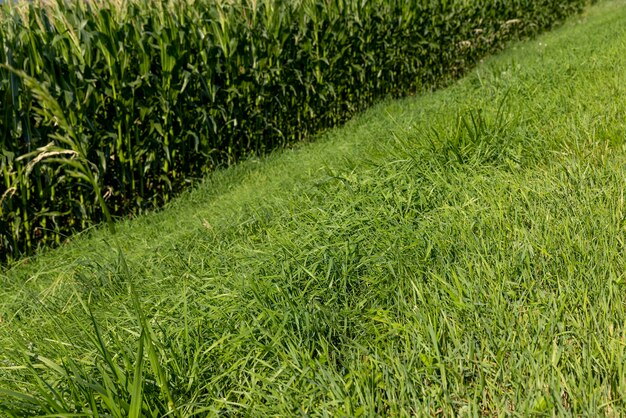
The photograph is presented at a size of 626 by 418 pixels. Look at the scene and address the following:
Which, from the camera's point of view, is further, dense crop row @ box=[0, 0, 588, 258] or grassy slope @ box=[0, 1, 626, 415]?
dense crop row @ box=[0, 0, 588, 258]

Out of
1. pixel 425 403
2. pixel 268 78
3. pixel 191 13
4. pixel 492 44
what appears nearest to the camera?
pixel 425 403

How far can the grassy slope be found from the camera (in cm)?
163

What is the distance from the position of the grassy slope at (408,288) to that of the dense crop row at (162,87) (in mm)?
1131

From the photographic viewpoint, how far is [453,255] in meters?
2.28

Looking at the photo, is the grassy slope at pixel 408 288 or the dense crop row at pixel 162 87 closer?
the grassy slope at pixel 408 288

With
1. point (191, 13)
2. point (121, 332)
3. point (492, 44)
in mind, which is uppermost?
point (191, 13)

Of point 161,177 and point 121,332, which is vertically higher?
point 121,332

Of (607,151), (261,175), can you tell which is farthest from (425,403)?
(261,175)

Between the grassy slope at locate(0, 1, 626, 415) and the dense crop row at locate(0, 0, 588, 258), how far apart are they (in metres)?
1.13

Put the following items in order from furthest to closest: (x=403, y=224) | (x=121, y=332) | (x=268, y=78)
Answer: (x=268, y=78), (x=403, y=224), (x=121, y=332)

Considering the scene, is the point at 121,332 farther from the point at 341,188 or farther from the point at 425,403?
the point at 341,188

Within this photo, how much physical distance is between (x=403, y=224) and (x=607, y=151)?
127 cm

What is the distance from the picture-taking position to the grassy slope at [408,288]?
163cm

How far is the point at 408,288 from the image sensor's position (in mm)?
2121
